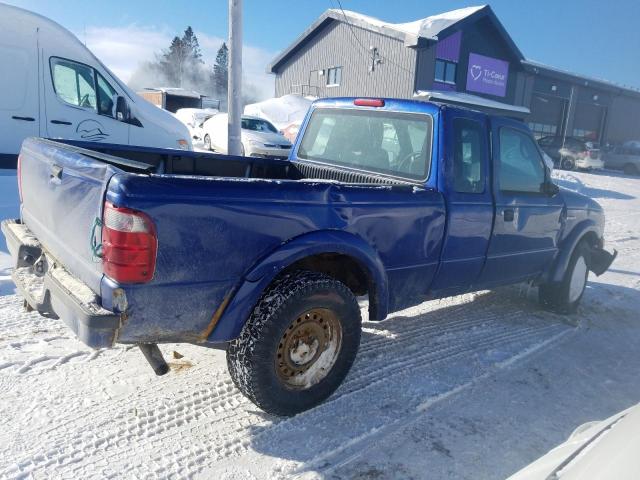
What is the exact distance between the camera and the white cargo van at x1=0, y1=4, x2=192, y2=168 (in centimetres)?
760

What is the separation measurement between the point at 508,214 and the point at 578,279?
1.81 meters

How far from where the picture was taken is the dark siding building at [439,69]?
2620cm

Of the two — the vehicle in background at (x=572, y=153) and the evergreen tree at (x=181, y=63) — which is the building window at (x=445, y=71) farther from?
the evergreen tree at (x=181, y=63)

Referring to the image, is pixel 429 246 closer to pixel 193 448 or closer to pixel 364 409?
pixel 364 409

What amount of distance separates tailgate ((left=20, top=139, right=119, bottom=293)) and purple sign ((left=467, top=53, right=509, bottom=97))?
1126 inches

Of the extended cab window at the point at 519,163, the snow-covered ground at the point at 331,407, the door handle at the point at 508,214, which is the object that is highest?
the extended cab window at the point at 519,163

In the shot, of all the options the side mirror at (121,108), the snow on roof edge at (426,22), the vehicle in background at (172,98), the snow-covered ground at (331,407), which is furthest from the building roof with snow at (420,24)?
the snow-covered ground at (331,407)

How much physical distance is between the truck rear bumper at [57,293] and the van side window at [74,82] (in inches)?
210

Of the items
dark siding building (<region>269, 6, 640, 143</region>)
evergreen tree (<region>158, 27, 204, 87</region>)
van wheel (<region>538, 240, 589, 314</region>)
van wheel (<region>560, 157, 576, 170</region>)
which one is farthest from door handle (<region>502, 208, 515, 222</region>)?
evergreen tree (<region>158, 27, 204, 87</region>)

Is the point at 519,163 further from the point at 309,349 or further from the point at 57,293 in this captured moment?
the point at 57,293

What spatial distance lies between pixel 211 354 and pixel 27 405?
119 cm

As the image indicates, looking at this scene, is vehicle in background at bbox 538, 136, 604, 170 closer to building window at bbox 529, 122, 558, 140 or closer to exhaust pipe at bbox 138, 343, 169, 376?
building window at bbox 529, 122, 558, 140

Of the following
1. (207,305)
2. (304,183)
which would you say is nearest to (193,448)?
(207,305)

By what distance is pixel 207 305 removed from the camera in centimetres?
257
